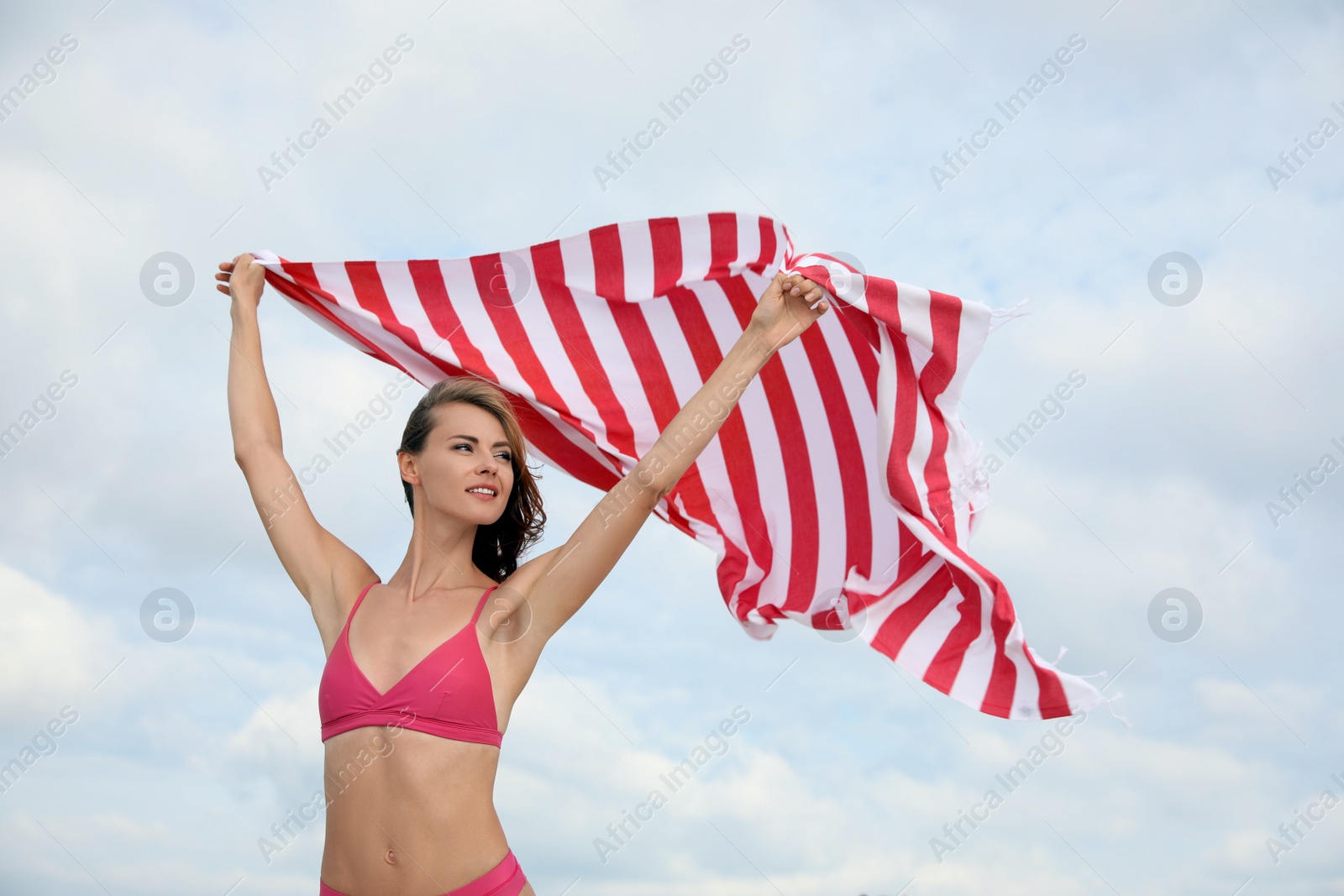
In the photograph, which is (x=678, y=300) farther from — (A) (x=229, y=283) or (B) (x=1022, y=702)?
(B) (x=1022, y=702)

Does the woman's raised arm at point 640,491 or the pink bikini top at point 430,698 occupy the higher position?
the woman's raised arm at point 640,491

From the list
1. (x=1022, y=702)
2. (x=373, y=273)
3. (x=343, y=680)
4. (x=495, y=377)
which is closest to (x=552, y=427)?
(x=495, y=377)

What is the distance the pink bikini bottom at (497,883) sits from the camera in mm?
3887

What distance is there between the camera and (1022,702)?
4832 millimetres

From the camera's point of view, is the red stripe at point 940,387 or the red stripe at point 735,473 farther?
the red stripe at point 735,473

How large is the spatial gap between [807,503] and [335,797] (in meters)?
2.70

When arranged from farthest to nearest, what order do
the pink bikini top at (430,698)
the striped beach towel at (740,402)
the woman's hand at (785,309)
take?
the striped beach towel at (740,402)
the woman's hand at (785,309)
the pink bikini top at (430,698)

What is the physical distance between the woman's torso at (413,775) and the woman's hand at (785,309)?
5.34ft

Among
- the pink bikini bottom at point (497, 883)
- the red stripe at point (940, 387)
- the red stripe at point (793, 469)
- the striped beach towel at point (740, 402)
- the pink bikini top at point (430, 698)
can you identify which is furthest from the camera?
the red stripe at point (793, 469)

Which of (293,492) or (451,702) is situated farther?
(293,492)

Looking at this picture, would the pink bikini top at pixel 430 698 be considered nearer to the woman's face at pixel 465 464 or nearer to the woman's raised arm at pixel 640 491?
the woman's raised arm at pixel 640 491

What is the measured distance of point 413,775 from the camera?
3928mm

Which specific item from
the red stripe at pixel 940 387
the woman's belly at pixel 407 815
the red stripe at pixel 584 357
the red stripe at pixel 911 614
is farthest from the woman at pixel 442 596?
the red stripe at pixel 911 614

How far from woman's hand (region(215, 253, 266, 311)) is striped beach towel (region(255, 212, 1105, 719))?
9 cm
